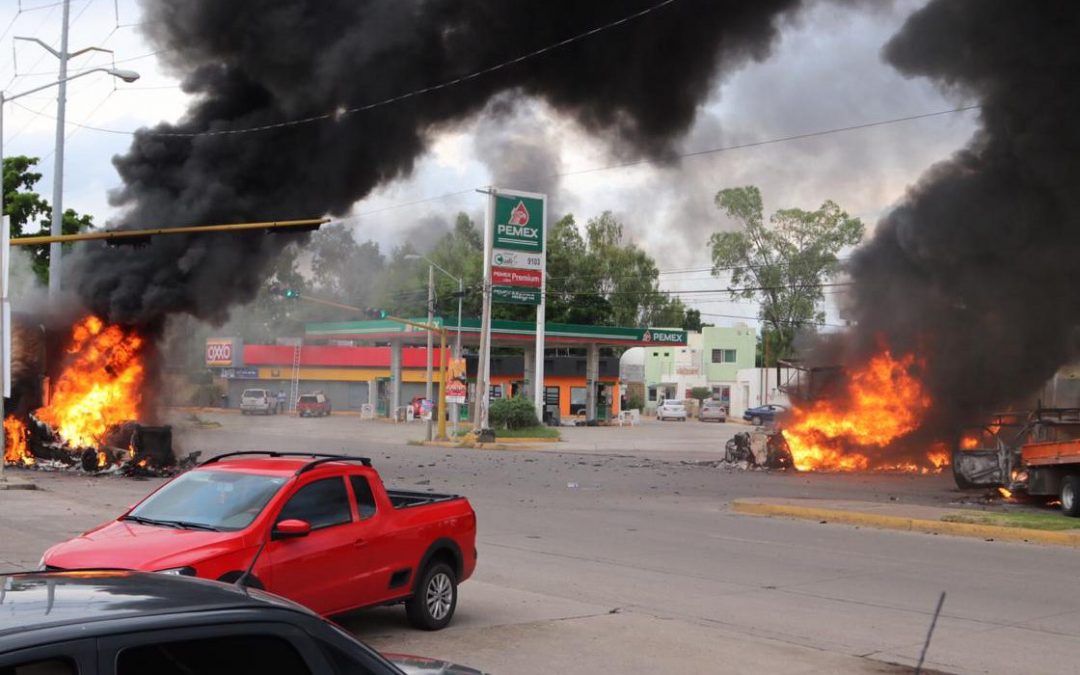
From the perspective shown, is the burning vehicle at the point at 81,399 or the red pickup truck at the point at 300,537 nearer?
the red pickup truck at the point at 300,537

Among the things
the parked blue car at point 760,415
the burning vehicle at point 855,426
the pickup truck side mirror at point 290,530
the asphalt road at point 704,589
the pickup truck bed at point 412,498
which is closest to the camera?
the pickup truck side mirror at point 290,530

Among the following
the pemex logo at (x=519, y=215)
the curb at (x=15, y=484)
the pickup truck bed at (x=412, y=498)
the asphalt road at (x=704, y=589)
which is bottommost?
the curb at (x=15, y=484)

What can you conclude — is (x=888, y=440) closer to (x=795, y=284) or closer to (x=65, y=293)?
(x=65, y=293)

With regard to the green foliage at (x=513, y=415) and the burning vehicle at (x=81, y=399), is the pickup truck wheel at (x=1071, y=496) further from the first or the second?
the green foliage at (x=513, y=415)

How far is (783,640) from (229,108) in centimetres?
2668

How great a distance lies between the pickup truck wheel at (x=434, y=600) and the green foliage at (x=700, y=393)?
263 ft

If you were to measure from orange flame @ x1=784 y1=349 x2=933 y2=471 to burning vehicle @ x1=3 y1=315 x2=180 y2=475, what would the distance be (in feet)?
63.0

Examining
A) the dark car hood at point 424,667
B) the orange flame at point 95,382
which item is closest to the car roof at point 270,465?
the dark car hood at point 424,667

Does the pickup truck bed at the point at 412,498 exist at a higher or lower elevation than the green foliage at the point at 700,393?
lower

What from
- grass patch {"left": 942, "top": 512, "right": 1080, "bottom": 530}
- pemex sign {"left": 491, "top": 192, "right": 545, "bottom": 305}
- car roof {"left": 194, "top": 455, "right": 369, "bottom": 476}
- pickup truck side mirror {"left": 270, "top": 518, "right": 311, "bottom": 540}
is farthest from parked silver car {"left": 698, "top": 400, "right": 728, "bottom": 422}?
pickup truck side mirror {"left": 270, "top": 518, "right": 311, "bottom": 540}

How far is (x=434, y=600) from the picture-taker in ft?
29.6

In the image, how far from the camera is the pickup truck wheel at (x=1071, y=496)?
59.4 feet

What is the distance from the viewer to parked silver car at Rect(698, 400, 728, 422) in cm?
7700

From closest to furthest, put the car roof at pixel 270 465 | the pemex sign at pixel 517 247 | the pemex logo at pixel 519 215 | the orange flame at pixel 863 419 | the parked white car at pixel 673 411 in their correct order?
1. the car roof at pixel 270 465
2. the orange flame at pixel 863 419
3. the pemex sign at pixel 517 247
4. the pemex logo at pixel 519 215
5. the parked white car at pixel 673 411
